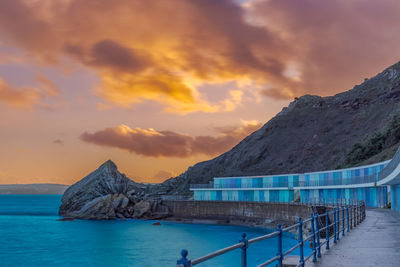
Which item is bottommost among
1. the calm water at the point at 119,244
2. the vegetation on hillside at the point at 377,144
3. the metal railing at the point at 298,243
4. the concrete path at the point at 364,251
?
the calm water at the point at 119,244

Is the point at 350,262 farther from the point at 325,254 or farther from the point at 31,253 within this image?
the point at 31,253

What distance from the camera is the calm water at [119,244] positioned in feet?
157

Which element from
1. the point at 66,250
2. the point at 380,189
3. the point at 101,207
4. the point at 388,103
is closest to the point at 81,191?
the point at 101,207

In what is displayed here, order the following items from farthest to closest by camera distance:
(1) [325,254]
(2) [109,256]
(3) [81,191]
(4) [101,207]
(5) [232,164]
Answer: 1. (5) [232,164]
2. (3) [81,191]
3. (4) [101,207]
4. (2) [109,256]
5. (1) [325,254]

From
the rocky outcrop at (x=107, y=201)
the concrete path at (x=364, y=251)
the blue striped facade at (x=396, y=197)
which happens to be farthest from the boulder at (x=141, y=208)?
the concrete path at (x=364, y=251)

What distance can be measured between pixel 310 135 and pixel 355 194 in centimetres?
9634

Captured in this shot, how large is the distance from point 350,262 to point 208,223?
7082cm

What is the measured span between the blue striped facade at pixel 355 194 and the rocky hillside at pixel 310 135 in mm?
61464

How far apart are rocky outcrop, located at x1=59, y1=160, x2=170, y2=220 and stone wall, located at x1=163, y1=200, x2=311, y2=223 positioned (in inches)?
161

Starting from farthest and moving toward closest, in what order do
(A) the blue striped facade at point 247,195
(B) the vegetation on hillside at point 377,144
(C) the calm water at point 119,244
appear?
(B) the vegetation on hillside at point 377,144
(A) the blue striped facade at point 247,195
(C) the calm water at point 119,244

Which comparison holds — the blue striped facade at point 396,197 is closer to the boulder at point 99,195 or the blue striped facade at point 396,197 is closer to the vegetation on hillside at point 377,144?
the vegetation on hillside at point 377,144

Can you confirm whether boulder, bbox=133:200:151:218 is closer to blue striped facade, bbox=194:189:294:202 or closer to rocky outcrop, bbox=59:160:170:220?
rocky outcrop, bbox=59:160:170:220

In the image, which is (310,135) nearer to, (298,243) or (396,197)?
(396,197)

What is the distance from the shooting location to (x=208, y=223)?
268ft
